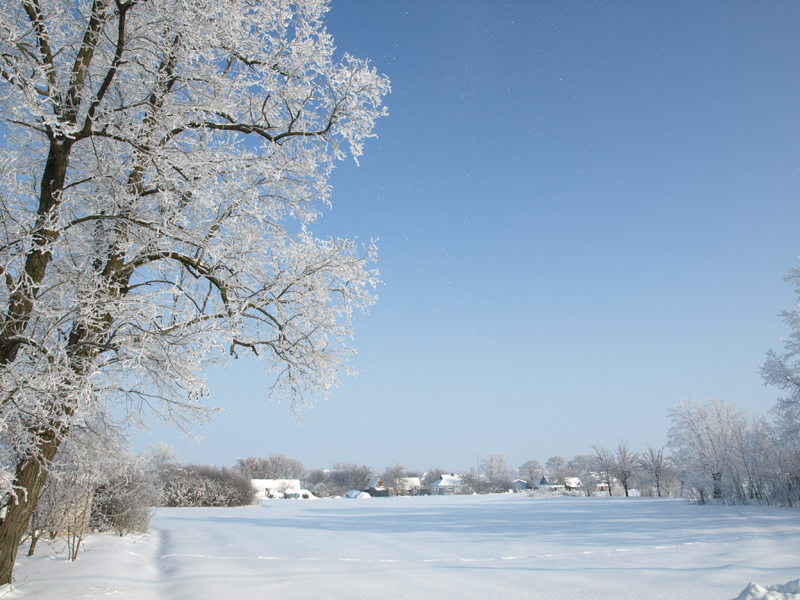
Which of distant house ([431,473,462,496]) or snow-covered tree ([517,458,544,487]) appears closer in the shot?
distant house ([431,473,462,496])

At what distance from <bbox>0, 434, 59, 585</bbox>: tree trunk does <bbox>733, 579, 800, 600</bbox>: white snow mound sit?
20.2 ft

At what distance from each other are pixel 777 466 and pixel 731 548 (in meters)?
15.4

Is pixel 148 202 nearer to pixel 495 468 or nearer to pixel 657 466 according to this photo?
pixel 657 466

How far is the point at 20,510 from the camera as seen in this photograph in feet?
15.3

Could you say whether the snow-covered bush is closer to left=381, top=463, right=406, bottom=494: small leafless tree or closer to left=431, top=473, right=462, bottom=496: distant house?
left=431, top=473, right=462, bottom=496: distant house

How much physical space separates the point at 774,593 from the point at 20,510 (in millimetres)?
6718

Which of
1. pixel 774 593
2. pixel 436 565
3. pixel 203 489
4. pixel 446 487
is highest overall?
pixel 774 593

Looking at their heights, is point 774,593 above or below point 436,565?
above

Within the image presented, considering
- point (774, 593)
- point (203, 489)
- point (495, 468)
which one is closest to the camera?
point (774, 593)

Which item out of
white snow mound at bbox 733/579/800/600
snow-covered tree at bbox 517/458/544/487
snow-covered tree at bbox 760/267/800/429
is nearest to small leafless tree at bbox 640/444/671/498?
snow-covered tree at bbox 760/267/800/429

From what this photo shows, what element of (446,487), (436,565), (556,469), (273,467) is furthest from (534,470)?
(436,565)

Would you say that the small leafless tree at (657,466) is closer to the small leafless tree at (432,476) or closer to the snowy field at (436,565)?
the snowy field at (436,565)

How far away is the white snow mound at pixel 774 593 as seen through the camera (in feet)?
10.3

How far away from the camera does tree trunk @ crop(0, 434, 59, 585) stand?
15.2 feet
